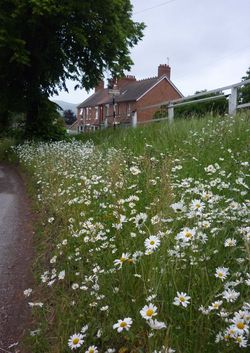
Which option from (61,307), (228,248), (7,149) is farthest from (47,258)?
(7,149)

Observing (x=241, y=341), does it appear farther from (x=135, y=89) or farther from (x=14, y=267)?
(x=135, y=89)

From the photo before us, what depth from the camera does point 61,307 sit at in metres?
3.45

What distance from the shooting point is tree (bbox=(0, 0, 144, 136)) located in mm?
16547

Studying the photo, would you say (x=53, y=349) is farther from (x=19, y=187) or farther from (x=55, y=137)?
(x=55, y=137)

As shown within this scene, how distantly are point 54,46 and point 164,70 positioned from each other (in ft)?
124

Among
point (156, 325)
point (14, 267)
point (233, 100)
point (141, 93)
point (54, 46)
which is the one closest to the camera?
point (156, 325)

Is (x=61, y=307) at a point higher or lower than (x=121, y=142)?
lower

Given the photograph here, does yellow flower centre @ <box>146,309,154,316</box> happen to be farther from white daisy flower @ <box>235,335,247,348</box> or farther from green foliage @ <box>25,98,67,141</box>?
green foliage @ <box>25,98,67,141</box>

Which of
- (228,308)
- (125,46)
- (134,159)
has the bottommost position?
(228,308)

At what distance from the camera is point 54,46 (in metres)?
18.9

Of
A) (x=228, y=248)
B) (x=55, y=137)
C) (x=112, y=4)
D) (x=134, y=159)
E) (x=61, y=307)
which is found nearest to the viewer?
(x=228, y=248)

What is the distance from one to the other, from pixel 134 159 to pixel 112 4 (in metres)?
11.2

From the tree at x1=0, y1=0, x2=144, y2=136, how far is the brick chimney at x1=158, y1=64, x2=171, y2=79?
33.5 m

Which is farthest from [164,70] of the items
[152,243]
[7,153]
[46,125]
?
[152,243]
